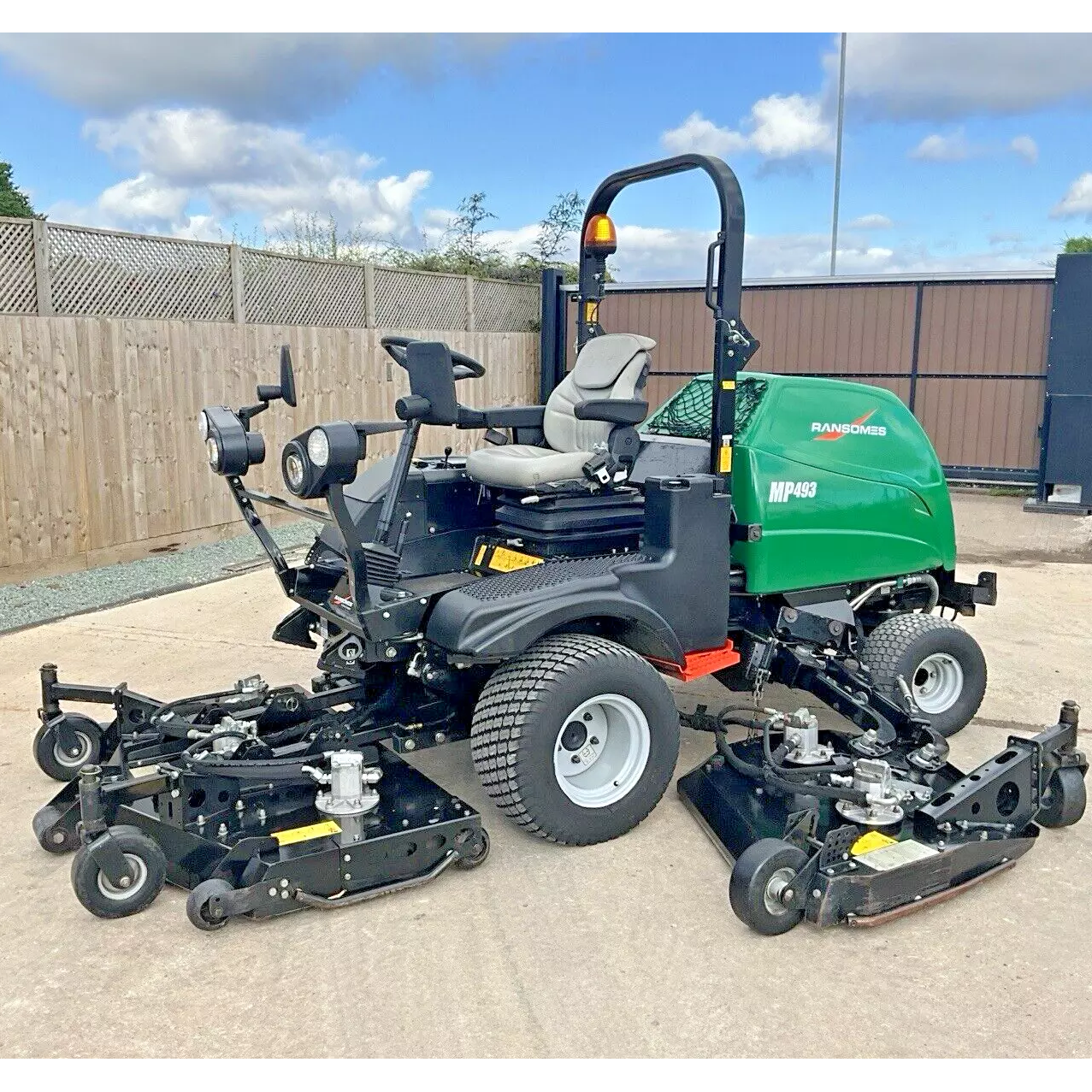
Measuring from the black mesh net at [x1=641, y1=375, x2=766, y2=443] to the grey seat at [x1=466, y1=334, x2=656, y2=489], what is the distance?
41cm

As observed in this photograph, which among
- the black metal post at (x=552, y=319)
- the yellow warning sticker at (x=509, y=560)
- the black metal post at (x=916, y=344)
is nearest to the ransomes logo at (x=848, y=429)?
the yellow warning sticker at (x=509, y=560)

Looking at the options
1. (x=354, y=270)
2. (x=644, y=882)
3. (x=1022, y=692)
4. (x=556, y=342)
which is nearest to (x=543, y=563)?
(x=644, y=882)

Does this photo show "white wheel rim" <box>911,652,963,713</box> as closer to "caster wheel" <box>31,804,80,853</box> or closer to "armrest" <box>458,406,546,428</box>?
"armrest" <box>458,406,546,428</box>

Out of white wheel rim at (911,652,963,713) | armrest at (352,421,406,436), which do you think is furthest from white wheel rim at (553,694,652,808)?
white wheel rim at (911,652,963,713)

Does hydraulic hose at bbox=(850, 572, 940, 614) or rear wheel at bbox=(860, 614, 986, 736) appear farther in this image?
hydraulic hose at bbox=(850, 572, 940, 614)

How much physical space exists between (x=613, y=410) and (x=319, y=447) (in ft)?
4.17

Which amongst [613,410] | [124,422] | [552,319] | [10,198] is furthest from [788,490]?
[10,198]

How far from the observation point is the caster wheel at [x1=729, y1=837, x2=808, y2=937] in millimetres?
3031

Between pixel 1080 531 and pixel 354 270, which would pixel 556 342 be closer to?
pixel 354 270

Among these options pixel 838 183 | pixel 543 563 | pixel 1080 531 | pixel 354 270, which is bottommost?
pixel 1080 531

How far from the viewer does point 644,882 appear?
3.44 meters

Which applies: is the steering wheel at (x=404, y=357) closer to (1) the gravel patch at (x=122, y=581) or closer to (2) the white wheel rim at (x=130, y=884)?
(2) the white wheel rim at (x=130, y=884)

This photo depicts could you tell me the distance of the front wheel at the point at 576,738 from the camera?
11.4ft
